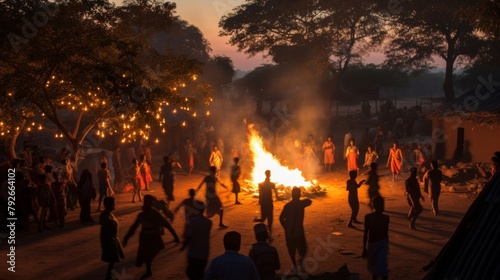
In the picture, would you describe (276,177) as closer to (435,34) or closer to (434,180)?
(434,180)

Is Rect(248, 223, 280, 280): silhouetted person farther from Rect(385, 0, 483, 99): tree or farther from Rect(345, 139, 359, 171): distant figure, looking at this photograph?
Rect(385, 0, 483, 99): tree

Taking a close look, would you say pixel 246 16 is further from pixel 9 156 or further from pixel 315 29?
pixel 9 156

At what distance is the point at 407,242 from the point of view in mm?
12898

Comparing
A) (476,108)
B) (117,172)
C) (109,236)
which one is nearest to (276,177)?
(117,172)

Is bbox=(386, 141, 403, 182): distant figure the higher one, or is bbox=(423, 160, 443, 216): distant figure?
bbox=(386, 141, 403, 182): distant figure

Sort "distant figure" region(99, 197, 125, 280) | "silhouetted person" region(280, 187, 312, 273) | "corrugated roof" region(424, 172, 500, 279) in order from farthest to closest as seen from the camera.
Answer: "silhouetted person" region(280, 187, 312, 273) < "distant figure" region(99, 197, 125, 280) < "corrugated roof" region(424, 172, 500, 279)

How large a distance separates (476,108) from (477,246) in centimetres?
1761

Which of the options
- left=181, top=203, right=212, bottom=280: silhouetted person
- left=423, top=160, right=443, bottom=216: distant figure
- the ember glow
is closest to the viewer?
left=181, top=203, right=212, bottom=280: silhouetted person

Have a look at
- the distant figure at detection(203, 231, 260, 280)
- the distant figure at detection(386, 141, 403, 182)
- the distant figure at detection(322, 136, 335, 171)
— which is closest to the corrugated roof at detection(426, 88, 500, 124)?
the distant figure at detection(386, 141, 403, 182)

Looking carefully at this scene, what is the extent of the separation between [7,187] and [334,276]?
9.20 meters

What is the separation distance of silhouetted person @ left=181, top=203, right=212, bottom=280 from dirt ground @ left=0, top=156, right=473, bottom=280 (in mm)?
1238

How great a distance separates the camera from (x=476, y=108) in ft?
70.6

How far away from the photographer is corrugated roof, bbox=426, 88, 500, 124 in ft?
66.6

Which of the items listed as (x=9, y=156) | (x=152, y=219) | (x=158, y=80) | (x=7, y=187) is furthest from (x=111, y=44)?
(x=152, y=219)
